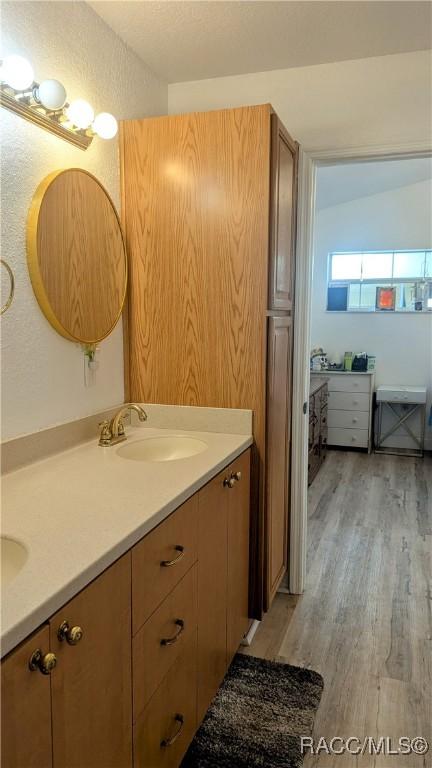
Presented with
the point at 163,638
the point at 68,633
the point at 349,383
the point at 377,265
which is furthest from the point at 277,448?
the point at 377,265

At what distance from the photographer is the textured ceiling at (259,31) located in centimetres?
186

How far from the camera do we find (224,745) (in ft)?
5.60

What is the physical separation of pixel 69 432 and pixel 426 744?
1.53 metres

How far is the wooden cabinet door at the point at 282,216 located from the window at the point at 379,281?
3343 mm

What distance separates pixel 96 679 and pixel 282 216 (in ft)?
5.63

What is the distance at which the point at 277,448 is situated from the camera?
89.6 inches

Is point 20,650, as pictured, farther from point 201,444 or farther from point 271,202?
point 271,202

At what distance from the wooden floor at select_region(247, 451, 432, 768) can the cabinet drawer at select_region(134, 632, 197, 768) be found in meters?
0.45

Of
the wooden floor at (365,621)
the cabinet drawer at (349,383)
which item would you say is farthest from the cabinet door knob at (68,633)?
the cabinet drawer at (349,383)

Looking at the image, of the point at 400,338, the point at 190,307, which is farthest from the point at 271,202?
the point at 400,338

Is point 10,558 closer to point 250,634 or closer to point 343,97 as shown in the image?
point 250,634

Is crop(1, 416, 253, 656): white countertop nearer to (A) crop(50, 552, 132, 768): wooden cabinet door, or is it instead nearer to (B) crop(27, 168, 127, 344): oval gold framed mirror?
(A) crop(50, 552, 132, 768): wooden cabinet door

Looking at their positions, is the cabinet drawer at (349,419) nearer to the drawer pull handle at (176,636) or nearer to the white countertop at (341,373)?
the white countertop at (341,373)

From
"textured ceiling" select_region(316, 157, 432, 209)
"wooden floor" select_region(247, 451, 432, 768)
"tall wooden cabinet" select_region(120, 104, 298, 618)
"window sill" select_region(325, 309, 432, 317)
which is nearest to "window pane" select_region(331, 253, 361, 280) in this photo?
"window sill" select_region(325, 309, 432, 317)
